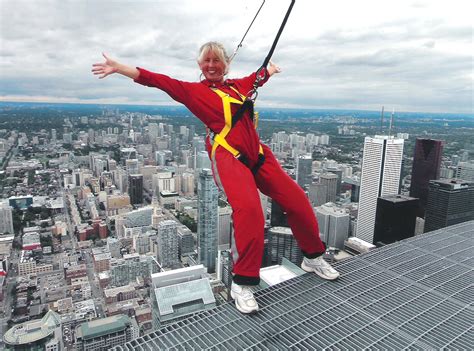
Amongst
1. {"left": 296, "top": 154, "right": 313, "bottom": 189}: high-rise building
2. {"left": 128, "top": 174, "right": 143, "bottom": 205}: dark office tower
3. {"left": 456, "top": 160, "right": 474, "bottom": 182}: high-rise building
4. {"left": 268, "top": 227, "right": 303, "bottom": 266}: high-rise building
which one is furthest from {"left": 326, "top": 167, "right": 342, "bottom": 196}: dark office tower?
{"left": 128, "top": 174, "right": 143, "bottom": 205}: dark office tower

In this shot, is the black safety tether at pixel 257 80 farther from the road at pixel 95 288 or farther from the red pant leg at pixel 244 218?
the road at pixel 95 288

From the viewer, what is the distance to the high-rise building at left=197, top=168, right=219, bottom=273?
1655 cm

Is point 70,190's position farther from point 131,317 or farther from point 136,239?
point 131,317

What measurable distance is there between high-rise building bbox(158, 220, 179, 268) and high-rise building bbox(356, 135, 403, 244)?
1040 centimetres

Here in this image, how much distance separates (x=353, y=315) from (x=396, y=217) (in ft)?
52.4

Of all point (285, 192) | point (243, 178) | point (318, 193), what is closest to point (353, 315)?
point (285, 192)

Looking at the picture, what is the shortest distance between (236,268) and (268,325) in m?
0.43

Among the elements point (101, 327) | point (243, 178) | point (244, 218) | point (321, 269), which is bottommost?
point (101, 327)

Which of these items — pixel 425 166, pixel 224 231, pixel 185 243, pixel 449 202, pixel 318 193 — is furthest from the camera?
pixel 318 193

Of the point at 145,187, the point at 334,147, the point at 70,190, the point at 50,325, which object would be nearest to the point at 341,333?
the point at 50,325

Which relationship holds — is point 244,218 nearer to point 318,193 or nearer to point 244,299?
point 244,299

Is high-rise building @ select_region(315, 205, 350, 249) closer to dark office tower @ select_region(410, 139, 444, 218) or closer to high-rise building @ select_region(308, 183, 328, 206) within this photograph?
high-rise building @ select_region(308, 183, 328, 206)

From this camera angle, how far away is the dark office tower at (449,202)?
17375mm

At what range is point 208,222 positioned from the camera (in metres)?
16.7
